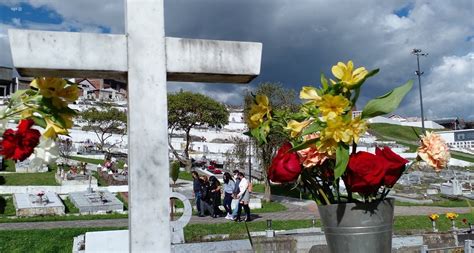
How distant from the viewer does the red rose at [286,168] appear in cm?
173

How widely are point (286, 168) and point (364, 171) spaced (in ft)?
0.92

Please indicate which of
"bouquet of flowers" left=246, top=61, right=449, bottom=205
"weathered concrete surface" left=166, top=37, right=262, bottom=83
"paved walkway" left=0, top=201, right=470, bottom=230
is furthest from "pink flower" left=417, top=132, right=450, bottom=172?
"paved walkway" left=0, top=201, right=470, bottom=230

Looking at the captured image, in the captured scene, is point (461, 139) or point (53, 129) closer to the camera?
point (53, 129)

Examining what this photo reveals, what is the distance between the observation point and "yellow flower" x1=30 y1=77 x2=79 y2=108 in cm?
164

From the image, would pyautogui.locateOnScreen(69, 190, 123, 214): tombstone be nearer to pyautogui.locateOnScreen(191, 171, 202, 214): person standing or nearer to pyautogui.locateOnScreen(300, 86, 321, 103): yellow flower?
pyautogui.locateOnScreen(191, 171, 202, 214): person standing

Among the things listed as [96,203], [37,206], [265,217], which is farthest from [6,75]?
[265,217]

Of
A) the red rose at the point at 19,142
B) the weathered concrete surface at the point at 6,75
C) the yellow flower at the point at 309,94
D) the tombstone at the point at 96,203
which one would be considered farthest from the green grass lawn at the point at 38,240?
the yellow flower at the point at 309,94

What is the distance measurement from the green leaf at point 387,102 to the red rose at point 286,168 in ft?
1.00

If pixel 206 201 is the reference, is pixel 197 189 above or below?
above

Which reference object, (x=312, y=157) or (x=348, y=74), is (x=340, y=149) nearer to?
(x=312, y=157)

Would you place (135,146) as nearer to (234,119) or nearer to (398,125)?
(234,119)

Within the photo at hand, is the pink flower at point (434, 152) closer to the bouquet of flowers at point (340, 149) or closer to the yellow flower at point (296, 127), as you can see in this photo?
the bouquet of flowers at point (340, 149)

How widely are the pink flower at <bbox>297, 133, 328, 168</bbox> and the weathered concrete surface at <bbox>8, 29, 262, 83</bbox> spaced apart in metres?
0.71

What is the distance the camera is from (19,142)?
1.48 metres
